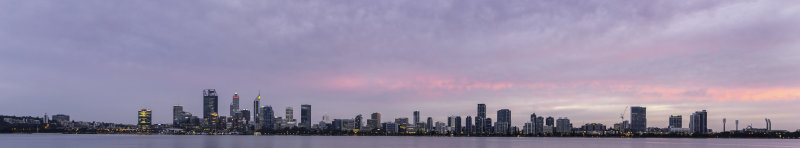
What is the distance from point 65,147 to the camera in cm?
15500

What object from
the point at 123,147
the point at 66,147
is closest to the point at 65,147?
the point at 66,147

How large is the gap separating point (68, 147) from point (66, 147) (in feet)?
1.56

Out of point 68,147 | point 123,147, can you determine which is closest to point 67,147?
point 68,147

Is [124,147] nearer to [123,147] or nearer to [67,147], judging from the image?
[123,147]

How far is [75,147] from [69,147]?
302 cm

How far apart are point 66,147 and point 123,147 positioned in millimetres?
12594

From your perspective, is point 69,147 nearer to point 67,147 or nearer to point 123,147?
point 67,147

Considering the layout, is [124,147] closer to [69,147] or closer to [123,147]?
[123,147]

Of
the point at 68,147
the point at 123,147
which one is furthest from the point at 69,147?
the point at 123,147

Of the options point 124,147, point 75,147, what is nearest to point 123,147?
point 124,147

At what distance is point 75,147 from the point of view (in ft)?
502

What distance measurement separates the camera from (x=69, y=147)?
15500 centimetres

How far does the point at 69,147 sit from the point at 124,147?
12149mm

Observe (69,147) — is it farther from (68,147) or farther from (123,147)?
(123,147)
